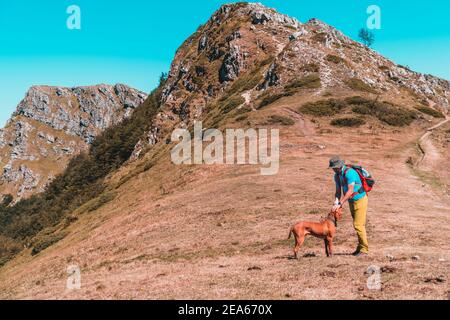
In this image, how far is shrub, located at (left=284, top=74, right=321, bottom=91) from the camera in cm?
7325

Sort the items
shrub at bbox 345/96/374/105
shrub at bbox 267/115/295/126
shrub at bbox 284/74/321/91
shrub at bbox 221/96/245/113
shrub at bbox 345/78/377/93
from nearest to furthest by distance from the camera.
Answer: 1. shrub at bbox 267/115/295/126
2. shrub at bbox 345/96/374/105
3. shrub at bbox 345/78/377/93
4. shrub at bbox 284/74/321/91
5. shrub at bbox 221/96/245/113

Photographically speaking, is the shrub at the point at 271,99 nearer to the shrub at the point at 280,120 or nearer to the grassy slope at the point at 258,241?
the shrub at the point at 280,120

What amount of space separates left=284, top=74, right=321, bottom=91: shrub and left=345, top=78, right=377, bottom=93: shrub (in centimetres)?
561

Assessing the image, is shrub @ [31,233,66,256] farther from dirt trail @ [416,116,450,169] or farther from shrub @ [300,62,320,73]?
shrub @ [300,62,320,73]

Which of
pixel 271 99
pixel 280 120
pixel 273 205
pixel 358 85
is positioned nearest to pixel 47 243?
pixel 280 120

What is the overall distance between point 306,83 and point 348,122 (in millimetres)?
21286

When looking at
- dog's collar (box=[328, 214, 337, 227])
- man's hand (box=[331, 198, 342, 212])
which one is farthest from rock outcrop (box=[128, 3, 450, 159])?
man's hand (box=[331, 198, 342, 212])

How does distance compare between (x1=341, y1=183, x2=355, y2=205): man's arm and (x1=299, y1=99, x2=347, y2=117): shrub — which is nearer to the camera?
(x1=341, y1=183, x2=355, y2=205): man's arm

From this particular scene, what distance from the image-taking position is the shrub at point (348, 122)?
55.3 m

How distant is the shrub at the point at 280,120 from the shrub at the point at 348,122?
5.79 meters

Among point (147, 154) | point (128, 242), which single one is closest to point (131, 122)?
point (147, 154)

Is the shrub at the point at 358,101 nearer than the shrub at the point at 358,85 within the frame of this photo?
Yes

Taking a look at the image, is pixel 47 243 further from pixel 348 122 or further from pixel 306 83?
pixel 306 83

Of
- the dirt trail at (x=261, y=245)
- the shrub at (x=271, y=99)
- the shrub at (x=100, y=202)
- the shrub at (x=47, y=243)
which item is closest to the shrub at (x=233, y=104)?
the shrub at (x=271, y=99)
